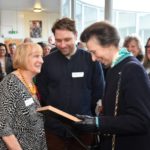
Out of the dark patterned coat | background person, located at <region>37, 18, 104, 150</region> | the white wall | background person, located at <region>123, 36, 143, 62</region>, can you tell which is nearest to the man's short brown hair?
background person, located at <region>37, 18, 104, 150</region>

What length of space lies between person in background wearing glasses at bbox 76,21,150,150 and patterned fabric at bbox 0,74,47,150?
0.63 metres

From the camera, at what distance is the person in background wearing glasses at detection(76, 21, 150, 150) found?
1.38 m

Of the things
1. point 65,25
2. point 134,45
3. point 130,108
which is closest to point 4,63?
point 134,45

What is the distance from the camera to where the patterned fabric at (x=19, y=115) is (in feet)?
6.51

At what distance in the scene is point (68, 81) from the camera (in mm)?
2375

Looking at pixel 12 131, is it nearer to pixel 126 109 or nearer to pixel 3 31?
pixel 126 109

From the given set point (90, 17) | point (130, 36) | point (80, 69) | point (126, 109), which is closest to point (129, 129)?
point (126, 109)

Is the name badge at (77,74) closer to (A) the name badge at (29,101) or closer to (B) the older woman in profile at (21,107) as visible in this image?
(B) the older woman in profile at (21,107)

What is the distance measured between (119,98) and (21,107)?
801mm

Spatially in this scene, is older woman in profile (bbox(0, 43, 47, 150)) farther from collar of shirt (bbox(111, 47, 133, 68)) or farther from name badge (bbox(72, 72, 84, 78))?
collar of shirt (bbox(111, 47, 133, 68))

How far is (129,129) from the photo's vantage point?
1.40 m

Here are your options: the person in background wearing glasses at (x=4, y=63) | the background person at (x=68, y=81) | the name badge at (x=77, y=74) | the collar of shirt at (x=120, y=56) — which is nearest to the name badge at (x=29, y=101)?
the background person at (x=68, y=81)

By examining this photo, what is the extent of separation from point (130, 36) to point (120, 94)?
8.00ft

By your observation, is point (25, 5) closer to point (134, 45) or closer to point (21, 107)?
point (134, 45)
